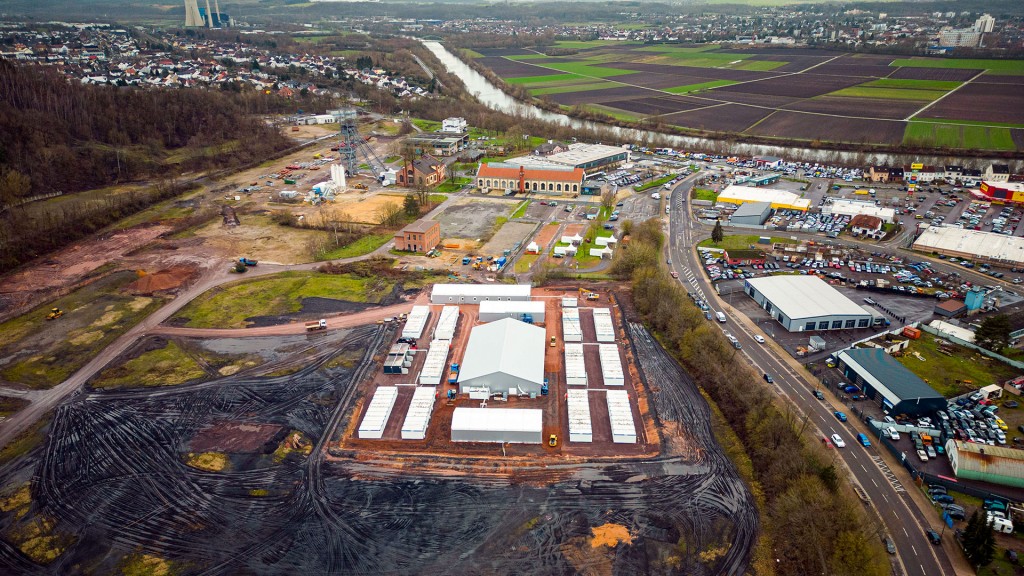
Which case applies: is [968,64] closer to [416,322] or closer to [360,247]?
[360,247]

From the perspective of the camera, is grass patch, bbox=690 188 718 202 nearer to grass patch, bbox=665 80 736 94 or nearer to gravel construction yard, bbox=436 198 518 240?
gravel construction yard, bbox=436 198 518 240

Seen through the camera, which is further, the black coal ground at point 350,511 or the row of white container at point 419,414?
the row of white container at point 419,414

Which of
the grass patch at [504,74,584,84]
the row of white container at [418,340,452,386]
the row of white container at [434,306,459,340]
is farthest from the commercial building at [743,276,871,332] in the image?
the grass patch at [504,74,584,84]

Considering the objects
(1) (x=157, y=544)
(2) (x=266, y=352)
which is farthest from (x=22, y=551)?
(2) (x=266, y=352)

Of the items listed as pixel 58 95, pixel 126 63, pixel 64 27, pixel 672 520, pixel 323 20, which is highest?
pixel 323 20

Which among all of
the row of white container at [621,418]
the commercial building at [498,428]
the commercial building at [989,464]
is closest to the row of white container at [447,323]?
the commercial building at [498,428]

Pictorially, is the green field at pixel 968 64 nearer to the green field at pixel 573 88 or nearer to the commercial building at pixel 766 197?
the green field at pixel 573 88

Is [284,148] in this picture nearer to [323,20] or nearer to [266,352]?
[266,352]
